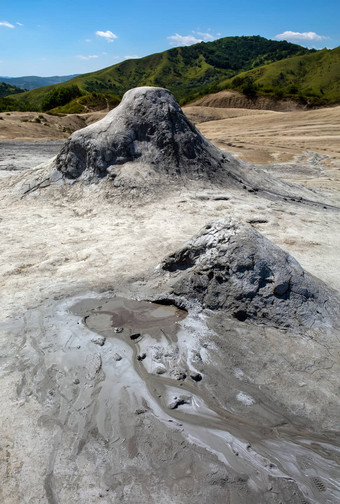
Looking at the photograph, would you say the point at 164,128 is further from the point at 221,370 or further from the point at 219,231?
the point at 221,370

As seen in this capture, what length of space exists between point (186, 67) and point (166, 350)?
95725mm

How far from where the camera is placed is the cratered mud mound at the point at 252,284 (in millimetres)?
4160

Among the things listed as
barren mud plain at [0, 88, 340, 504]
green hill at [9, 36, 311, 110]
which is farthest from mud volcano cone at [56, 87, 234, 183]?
green hill at [9, 36, 311, 110]

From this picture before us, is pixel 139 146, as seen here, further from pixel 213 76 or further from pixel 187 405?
pixel 213 76

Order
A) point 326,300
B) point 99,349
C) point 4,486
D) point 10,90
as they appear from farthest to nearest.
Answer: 1. point 10,90
2. point 326,300
3. point 99,349
4. point 4,486

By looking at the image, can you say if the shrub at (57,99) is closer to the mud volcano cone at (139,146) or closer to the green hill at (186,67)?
the mud volcano cone at (139,146)

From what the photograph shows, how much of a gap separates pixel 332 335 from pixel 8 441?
328 centimetres

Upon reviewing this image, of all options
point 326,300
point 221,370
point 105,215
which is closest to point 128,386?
point 221,370

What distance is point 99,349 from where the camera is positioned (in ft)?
12.6

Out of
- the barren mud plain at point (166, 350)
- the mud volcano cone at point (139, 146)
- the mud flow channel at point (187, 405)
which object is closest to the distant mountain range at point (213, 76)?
the mud volcano cone at point (139, 146)

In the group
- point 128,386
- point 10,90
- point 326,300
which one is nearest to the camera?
point 128,386

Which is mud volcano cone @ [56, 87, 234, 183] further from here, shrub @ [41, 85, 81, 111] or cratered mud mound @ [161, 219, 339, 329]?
shrub @ [41, 85, 81, 111]

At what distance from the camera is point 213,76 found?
81125 mm

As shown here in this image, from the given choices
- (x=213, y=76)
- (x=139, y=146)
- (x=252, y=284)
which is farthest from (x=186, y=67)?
(x=252, y=284)
